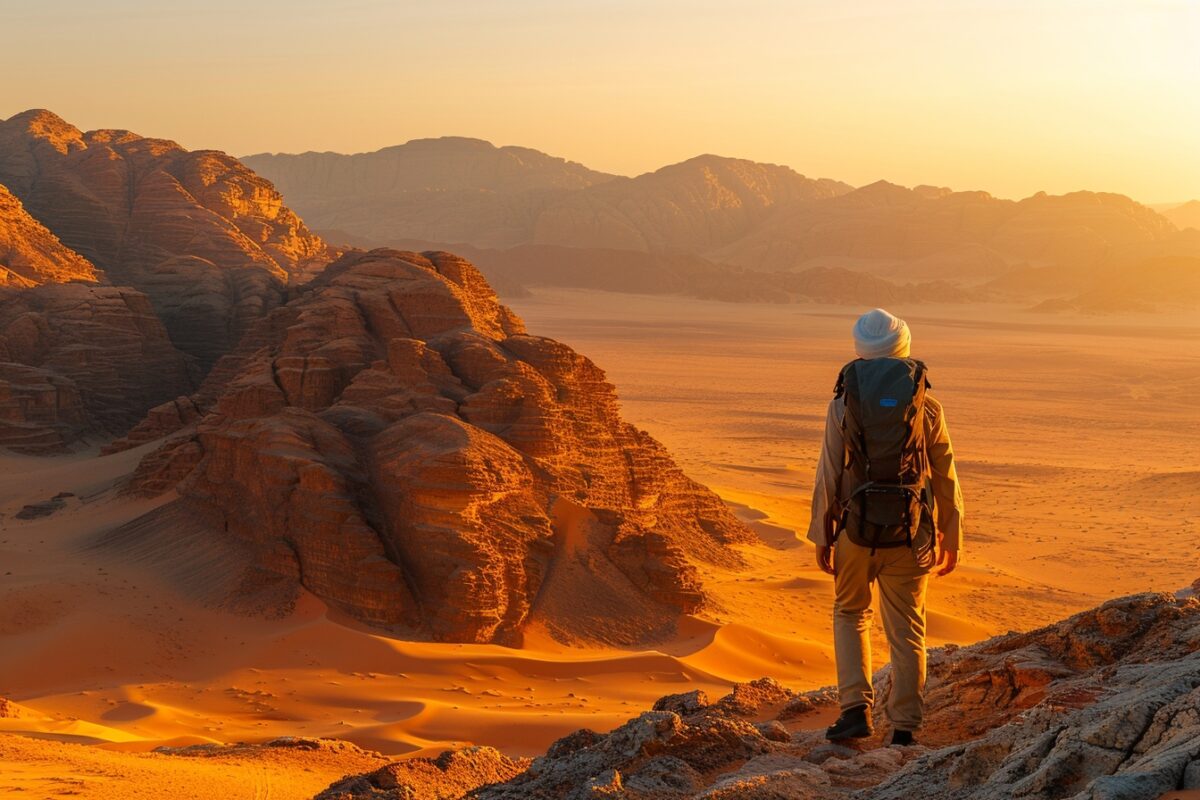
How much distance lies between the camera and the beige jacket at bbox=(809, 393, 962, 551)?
452cm

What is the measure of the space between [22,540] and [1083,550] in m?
17.2

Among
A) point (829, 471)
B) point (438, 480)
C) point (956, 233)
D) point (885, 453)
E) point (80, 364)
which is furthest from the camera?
point (956, 233)

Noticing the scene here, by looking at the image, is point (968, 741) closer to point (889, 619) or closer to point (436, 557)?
point (889, 619)

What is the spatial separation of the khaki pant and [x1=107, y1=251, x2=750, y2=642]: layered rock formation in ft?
25.8

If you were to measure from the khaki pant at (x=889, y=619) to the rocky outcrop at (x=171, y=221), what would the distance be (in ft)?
76.7

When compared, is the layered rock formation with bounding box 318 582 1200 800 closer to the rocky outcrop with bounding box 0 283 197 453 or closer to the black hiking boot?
the black hiking boot

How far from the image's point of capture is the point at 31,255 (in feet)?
92.5

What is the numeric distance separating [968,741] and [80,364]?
75.9 feet

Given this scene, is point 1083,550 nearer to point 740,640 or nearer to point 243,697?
point 740,640

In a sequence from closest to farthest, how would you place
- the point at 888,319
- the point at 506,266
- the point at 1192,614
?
1. the point at 888,319
2. the point at 1192,614
3. the point at 506,266

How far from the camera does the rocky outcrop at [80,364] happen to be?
22.7 metres

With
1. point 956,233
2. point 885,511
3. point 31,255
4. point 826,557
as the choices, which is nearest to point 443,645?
point 826,557

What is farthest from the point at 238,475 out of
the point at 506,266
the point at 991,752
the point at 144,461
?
the point at 506,266

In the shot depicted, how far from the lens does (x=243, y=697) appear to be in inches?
419
